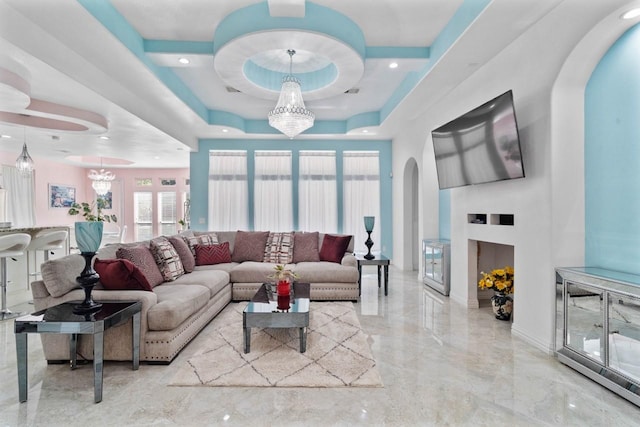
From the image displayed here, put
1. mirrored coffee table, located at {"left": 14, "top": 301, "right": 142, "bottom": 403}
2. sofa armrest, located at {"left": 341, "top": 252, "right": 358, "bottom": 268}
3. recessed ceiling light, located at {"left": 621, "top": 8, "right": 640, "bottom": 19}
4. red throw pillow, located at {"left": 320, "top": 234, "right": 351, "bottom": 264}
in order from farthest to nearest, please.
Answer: red throw pillow, located at {"left": 320, "top": 234, "right": 351, "bottom": 264} → sofa armrest, located at {"left": 341, "top": 252, "right": 358, "bottom": 268} → recessed ceiling light, located at {"left": 621, "top": 8, "right": 640, "bottom": 19} → mirrored coffee table, located at {"left": 14, "top": 301, "right": 142, "bottom": 403}

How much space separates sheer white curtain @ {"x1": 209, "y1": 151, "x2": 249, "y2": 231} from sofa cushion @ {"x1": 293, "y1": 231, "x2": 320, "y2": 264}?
203cm

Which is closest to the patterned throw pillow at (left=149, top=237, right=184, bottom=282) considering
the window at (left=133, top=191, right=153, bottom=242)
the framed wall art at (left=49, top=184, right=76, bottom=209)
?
the framed wall art at (left=49, top=184, right=76, bottom=209)

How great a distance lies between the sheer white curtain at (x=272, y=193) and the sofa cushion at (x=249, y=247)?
1.52 metres

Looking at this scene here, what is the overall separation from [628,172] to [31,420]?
14.3 ft

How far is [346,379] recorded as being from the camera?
2275 mm

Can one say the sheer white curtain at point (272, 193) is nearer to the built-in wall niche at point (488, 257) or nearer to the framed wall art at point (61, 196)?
the built-in wall niche at point (488, 257)

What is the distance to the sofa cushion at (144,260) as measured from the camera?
128 inches

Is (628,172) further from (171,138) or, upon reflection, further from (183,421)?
(171,138)

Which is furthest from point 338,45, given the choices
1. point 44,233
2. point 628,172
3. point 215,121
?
point 44,233

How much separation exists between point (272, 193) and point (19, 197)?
21.2 feet

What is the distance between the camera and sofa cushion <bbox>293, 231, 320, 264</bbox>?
4.97 meters

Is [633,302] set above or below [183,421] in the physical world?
above

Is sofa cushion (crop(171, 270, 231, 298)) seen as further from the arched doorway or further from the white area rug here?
the arched doorway

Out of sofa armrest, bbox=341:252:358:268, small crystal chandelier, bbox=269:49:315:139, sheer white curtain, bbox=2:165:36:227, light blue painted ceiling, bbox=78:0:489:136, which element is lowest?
sofa armrest, bbox=341:252:358:268
